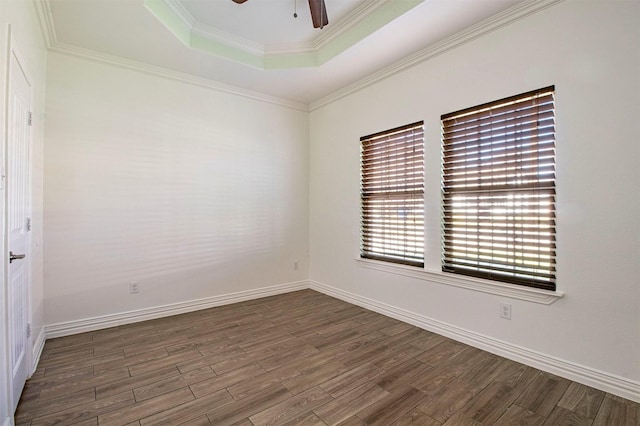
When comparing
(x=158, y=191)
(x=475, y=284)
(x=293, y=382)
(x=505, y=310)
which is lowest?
(x=293, y=382)

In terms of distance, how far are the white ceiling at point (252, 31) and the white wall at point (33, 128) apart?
1.15 feet

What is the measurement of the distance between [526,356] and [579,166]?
4.81 feet

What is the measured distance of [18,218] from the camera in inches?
76.1

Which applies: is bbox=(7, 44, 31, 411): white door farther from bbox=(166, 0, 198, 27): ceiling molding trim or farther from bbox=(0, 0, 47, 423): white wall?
bbox=(166, 0, 198, 27): ceiling molding trim

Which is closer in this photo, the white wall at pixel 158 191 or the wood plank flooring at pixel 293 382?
the wood plank flooring at pixel 293 382

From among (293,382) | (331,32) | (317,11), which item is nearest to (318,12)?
(317,11)

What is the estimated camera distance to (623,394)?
194 cm

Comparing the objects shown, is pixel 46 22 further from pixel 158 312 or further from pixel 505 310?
pixel 505 310

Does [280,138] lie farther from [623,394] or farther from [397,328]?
[623,394]

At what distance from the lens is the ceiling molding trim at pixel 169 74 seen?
2.94m

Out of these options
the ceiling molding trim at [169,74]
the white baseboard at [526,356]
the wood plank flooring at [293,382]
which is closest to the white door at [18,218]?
the wood plank flooring at [293,382]

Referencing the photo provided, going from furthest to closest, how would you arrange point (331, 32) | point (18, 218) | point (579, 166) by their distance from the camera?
point (331, 32), point (579, 166), point (18, 218)

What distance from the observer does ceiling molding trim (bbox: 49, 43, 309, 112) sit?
2943 mm

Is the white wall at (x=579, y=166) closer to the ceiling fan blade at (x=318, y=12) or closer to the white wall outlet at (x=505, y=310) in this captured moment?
the white wall outlet at (x=505, y=310)
